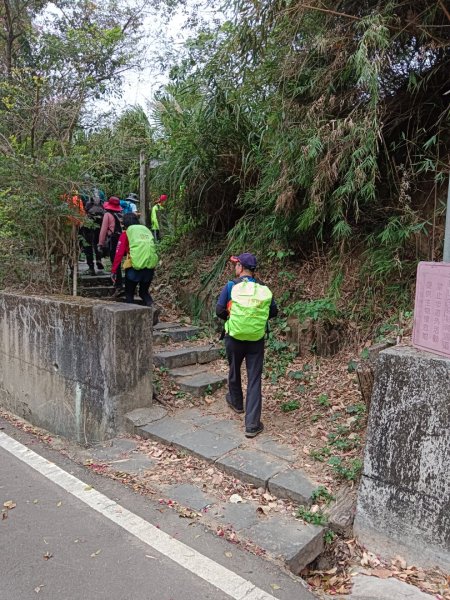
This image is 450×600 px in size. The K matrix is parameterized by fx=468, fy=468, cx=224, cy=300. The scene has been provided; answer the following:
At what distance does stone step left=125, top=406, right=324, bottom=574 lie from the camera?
313 cm

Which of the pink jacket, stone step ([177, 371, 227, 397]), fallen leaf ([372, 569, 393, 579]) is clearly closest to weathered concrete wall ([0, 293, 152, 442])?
stone step ([177, 371, 227, 397])

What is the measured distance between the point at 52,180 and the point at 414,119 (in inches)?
186

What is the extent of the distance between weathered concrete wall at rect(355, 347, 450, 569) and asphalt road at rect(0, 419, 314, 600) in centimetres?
77

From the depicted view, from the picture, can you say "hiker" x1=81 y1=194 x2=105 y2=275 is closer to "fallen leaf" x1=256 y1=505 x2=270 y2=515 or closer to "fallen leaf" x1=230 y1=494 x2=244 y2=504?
"fallen leaf" x1=230 y1=494 x2=244 y2=504

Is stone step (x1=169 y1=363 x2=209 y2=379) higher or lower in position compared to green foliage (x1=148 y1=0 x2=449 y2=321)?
lower

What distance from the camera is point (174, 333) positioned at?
22.4 ft

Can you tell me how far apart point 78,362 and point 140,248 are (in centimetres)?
211

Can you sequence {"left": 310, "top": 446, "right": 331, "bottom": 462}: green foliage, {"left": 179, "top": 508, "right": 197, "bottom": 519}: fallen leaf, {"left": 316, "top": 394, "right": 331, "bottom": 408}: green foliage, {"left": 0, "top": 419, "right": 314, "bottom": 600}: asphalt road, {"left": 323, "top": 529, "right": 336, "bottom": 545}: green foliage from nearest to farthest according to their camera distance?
{"left": 0, "top": 419, "right": 314, "bottom": 600}: asphalt road → {"left": 323, "top": 529, "right": 336, "bottom": 545}: green foliage → {"left": 179, "top": 508, "right": 197, "bottom": 519}: fallen leaf → {"left": 310, "top": 446, "right": 331, "bottom": 462}: green foliage → {"left": 316, "top": 394, "right": 331, "bottom": 408}: green foliage

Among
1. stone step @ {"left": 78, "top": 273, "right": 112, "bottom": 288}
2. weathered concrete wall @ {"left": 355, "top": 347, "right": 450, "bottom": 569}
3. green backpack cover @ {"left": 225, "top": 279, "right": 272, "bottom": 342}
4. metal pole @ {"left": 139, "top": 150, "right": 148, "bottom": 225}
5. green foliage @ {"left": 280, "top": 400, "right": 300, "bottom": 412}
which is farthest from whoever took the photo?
metal pole @ {"left": 139, "top": 150, "right": 148, "bottom": 225}

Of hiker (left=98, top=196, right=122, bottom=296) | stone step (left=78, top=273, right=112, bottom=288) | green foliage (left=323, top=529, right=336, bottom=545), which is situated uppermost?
hiker (left=98, top=196, right=122, bottom=296)

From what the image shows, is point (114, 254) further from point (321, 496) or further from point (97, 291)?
point (321, 496)

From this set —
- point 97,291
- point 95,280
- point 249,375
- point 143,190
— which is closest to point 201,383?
point 249,375

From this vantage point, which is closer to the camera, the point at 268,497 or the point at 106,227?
the point at 268,497

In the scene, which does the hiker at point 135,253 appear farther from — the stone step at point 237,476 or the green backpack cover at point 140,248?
the stone step at point 237,476
